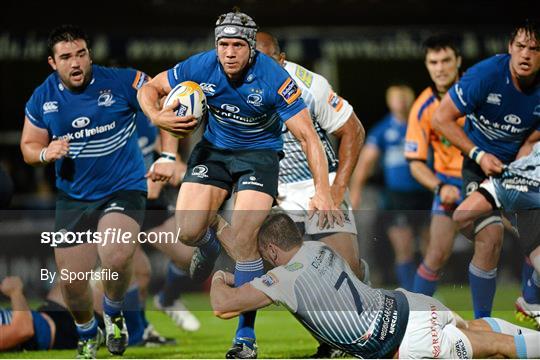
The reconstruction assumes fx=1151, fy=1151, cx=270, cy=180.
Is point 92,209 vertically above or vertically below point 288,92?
below

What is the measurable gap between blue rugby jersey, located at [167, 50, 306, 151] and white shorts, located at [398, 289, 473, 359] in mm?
1509

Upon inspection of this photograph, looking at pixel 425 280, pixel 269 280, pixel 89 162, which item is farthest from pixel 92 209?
pixel 425 280

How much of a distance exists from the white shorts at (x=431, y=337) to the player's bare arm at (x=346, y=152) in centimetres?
127

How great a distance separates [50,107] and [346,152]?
81.3 inches

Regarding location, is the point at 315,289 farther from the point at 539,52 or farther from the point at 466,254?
the point at 539,52

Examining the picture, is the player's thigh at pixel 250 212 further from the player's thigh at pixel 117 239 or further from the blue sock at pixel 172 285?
the blue sock at pixel 172 285

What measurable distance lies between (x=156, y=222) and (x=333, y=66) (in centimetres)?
742

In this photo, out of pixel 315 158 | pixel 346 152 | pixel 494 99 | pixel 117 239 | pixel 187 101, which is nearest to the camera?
pixel 187 101

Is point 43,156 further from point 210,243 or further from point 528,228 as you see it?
point 528,228

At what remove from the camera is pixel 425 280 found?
852 centimetres

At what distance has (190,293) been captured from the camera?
847 cm

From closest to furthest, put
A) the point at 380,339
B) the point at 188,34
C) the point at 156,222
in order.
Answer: the point at 380,339 < the point at 156,222 < the point at 188,34

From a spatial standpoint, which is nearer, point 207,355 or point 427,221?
point 207,355

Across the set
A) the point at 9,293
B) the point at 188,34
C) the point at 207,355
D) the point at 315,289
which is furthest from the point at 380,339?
the point at 188,34
